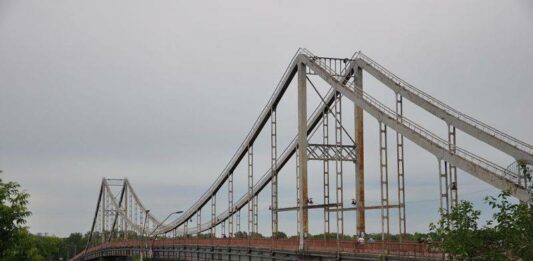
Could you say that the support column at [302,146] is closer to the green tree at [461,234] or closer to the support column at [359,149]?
the support column at [359,149]

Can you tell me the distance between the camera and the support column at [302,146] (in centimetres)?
5847

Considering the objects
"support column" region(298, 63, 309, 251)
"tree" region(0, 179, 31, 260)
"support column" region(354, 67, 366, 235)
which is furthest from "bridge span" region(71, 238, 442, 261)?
"tree" region(0, 179, 31, 260)

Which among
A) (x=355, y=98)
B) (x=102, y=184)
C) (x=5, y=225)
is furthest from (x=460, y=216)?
(x=102, y=184)

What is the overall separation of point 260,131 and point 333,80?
20576 millimetres

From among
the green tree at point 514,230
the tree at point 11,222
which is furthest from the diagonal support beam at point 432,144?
the tree at point 11,222

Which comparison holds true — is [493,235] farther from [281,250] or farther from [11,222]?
[281,250]

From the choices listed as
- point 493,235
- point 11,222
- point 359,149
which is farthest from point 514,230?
point 359,149

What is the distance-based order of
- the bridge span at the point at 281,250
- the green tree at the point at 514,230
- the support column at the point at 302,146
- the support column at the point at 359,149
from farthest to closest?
the support column at the point at 302,146 < the support column at the point at 359,149 < the bridge span at the point at 281,250 < the green tree at the point at 514,230

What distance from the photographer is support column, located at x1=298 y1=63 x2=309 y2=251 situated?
58.5 meters

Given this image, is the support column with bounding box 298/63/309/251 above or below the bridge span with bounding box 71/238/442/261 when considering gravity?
above

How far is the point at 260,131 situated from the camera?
77250 mm

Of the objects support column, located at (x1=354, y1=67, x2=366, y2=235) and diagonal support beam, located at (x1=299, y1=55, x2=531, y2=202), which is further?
support column, located at (x1=354, y1=67, x2=366, y2=235)

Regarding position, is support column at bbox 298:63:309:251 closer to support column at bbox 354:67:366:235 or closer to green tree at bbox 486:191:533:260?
support column at bbox 354:67:366:235

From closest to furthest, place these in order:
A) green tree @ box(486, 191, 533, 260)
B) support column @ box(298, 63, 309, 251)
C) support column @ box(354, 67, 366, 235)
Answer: green tree @ box(486, 191, 533, 260)
support column @ box(354, 67, 366, 235)
support column @ box(298, 63, 309, 251)
